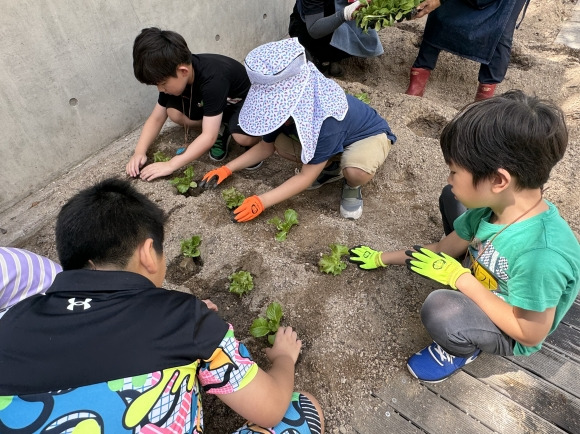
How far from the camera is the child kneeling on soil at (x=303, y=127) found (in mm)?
2297

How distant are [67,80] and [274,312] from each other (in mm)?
2446

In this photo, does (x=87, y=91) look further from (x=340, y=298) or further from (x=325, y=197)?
(x=340, y=298)

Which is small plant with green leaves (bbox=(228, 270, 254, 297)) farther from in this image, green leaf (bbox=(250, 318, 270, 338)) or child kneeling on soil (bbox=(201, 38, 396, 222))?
child kneeling on soil (bbox=(201, 38, 396, 222))

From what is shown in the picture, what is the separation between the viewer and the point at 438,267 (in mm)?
1771

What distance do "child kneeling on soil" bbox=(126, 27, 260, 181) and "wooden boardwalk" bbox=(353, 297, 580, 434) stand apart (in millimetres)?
2194

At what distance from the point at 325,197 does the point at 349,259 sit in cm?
78

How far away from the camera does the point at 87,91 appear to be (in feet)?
10.8

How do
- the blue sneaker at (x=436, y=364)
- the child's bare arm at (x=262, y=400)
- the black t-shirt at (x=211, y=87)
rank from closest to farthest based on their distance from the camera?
1. the child's bare arm at (x=262, y=400)
2. the blue sneaker at (x=436, y=364)
3. the black t-shirt at (x=211, y=87)

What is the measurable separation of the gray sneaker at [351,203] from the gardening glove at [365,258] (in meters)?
0.47

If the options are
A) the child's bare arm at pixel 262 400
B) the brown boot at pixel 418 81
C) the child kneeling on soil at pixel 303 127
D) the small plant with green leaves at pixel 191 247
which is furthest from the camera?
the brown boot at pixel 418 81

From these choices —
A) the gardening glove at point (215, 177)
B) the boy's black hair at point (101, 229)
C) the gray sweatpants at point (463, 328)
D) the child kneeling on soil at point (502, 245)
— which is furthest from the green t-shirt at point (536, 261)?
the gardening glove at point (215, 177)

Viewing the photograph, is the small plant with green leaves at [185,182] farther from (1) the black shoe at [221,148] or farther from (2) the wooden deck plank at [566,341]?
(2) the wooden deck plank at [566,341]

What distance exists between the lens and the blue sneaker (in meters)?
1.91

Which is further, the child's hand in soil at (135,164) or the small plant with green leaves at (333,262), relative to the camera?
the child's hand in soil at (135,164)
